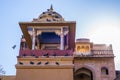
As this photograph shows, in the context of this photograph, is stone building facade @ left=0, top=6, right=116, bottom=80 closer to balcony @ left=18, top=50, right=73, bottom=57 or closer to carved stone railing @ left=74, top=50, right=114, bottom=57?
balcony @ left=18, top=50, right=73, bottom=57

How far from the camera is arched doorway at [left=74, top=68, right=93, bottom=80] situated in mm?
29812

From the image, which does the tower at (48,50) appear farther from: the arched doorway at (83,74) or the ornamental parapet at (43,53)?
the arched doorway at (83,74)

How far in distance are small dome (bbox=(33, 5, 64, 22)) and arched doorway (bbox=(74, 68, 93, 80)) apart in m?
12.2

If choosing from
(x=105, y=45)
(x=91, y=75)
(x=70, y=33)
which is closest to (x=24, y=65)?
(x=70, y=33)

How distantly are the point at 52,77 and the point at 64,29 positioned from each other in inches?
156

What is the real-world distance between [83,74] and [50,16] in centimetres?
1393

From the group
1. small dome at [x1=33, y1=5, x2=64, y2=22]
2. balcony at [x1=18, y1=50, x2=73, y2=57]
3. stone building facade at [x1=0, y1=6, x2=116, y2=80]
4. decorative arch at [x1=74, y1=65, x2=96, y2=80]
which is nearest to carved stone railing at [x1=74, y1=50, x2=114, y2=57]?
decorative arch at [x1=74, y1=65, x2=96, y2=80]

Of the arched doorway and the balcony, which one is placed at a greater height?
the balcony

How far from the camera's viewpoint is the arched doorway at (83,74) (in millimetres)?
29812

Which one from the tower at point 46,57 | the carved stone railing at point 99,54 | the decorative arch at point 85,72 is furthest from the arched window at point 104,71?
the tower at point 46,57

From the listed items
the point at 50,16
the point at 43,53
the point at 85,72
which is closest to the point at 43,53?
the point at 43,53

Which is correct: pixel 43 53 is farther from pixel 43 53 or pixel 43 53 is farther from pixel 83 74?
pixel 83 74

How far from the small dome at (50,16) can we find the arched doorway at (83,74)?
12.2 metres

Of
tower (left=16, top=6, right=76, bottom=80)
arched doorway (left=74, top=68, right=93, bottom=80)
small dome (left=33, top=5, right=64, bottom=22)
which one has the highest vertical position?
small dome (left=33, top=5, right=64, bottom=22)
